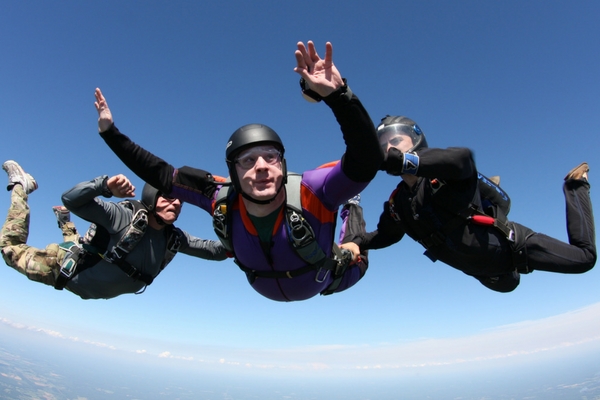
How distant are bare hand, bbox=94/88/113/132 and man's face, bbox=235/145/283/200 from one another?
3.73 feet

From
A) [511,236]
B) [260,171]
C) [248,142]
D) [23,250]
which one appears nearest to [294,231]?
[260,171]

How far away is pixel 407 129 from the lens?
3.37 m

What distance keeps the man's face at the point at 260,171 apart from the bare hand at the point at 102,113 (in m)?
1.14

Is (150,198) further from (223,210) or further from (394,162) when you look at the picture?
(394,162)

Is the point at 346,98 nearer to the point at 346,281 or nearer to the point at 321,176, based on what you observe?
the point at 321,176

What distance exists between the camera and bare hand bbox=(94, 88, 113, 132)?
2.68 m

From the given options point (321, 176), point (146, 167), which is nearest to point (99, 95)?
point (146, 167)

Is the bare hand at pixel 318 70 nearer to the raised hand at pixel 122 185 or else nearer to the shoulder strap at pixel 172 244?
the raised hand at pixel 122 185

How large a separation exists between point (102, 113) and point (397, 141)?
8.95 ft

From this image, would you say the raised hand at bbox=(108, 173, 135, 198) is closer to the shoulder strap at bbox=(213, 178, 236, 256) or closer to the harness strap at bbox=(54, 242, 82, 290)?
the shoulder strap at bbox=(213, 178, 236, 256)

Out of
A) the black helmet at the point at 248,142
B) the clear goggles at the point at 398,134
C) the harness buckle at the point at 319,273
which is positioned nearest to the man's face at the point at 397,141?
the clear goggles at the point at 398,134

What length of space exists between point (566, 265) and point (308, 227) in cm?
302

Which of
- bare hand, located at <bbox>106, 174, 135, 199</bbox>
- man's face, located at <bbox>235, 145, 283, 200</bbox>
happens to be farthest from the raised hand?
man's face, located at <bbox>235, 145, 283, 200</bbox>

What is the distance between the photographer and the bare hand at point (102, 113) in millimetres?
2680
